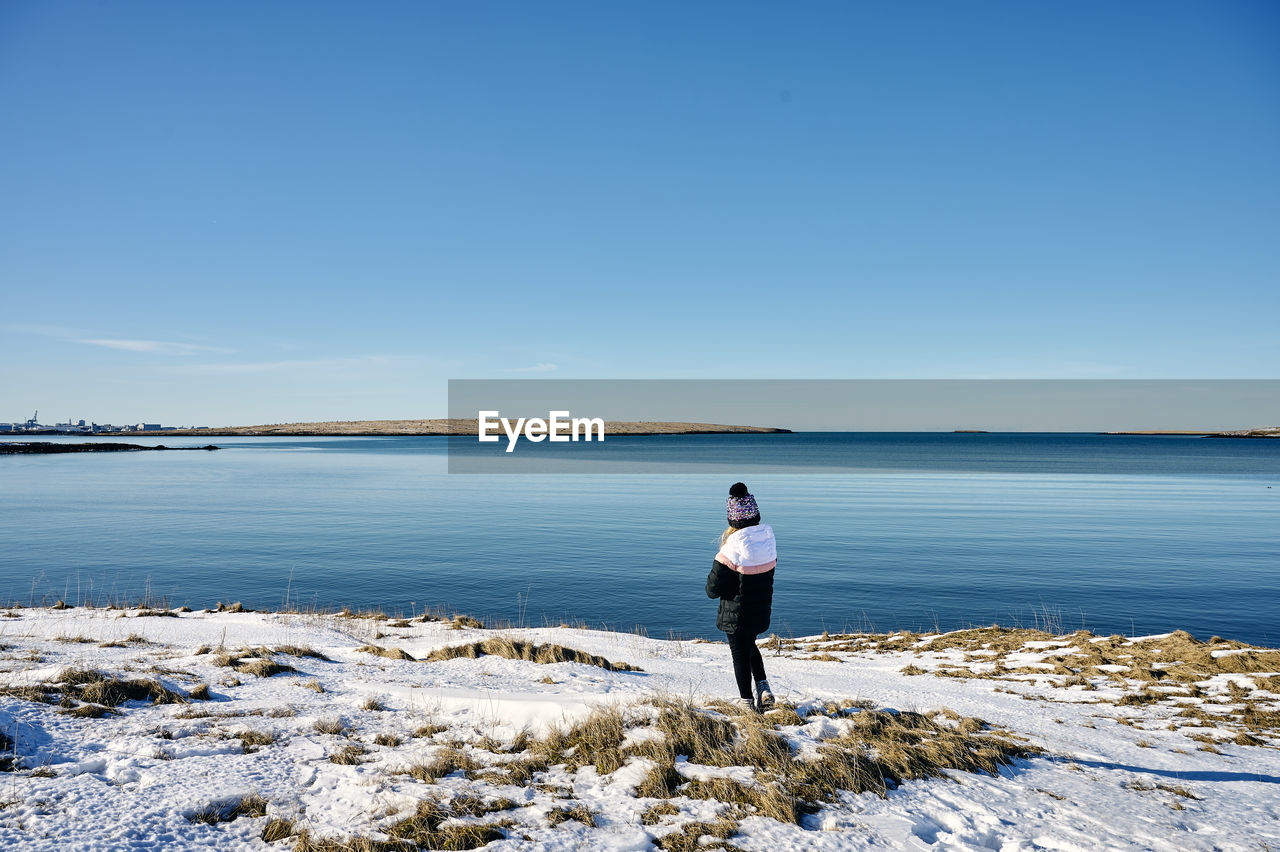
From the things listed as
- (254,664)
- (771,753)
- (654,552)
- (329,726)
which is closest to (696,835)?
(771,753)

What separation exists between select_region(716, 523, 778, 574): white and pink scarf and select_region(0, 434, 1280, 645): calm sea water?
989cm

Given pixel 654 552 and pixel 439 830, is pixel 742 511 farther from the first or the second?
pixel 654 552

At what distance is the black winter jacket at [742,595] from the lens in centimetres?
764

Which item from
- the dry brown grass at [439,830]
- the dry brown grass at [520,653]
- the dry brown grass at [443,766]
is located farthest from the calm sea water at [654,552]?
the dry brown grass at [439,830]

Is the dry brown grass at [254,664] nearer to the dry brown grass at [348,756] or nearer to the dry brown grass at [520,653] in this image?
the dry brown grass at [520,653]

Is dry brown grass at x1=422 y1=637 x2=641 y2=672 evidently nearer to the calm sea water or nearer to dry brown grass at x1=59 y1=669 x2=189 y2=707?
dry brown grass at x1=59 y1=669 x2=189 y2=707

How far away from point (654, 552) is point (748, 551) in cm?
1980

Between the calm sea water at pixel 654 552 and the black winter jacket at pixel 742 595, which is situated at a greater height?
the black winter jacket at pixel 742 595

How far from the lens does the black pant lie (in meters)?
7.84

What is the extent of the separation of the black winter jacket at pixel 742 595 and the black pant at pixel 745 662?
17 centimetres

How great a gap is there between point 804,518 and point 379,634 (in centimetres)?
2769

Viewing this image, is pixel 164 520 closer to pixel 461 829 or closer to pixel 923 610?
pixel 923 610

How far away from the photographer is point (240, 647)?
1012cm

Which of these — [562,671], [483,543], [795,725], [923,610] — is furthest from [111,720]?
[483,543]
